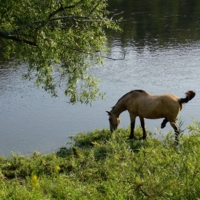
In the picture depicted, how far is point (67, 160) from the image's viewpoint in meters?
10.3

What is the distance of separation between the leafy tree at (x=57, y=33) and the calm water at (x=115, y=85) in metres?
2.03

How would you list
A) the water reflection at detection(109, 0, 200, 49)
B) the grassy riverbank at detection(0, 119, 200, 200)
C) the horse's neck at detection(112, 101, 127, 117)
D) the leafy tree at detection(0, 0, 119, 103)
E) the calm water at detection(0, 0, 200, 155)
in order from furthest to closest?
the water reflection at detection(109, 0, 200, 49), the calm water at detection(0, 0, 200, 155), the horse's neck at detection(112, 101, 127, 117), the leafy tree at detection(0, 0, 119, 103), the grassy riverbank at detection(0, 119, 200, 200)

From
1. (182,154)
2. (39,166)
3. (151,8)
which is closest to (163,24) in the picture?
(151,8)

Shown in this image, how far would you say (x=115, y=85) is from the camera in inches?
727

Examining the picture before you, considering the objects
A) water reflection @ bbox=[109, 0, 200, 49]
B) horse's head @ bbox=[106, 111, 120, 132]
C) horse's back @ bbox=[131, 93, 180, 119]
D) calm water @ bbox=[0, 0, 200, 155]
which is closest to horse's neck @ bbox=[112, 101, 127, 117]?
horse's head @ bbox=[106, 111, 120, 132]

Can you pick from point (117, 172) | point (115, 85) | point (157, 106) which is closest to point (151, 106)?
point (157, 106)

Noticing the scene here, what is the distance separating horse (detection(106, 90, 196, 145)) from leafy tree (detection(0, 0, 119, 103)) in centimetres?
107

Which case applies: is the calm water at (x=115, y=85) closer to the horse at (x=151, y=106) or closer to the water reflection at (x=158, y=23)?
the water reflection at (x=158, y=23)

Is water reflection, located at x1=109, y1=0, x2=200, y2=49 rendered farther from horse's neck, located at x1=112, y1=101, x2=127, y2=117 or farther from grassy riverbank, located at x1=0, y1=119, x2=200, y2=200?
grassy riverbank, located at x1=0, y1=119, x2=200, y2=200

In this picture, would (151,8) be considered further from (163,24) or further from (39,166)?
(39,166)

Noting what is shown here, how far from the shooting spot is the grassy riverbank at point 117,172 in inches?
207

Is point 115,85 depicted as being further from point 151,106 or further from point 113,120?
point 151,106

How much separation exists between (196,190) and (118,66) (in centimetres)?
1677

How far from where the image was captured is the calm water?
13820 millimetres
